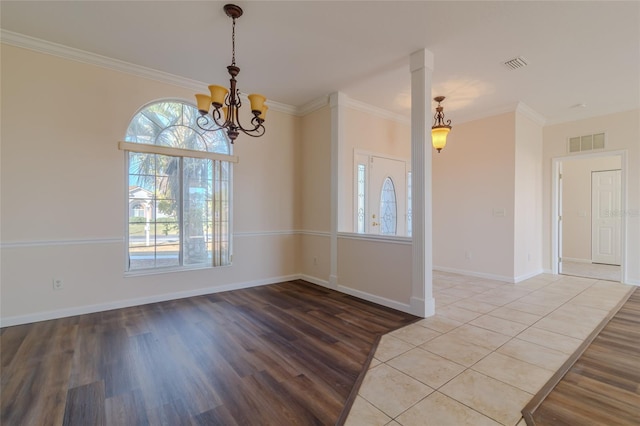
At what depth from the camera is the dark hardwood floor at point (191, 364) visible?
1.80m

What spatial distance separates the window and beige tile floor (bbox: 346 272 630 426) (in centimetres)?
298

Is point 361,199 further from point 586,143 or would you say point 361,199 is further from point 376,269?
point 586,143

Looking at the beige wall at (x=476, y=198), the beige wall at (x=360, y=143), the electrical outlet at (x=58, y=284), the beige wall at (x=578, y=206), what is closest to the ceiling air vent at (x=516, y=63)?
the beige wall at (x=476, y=198)

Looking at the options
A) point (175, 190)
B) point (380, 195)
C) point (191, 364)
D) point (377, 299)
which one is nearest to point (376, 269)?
point (377, 299)

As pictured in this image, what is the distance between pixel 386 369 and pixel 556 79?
14.6 feet

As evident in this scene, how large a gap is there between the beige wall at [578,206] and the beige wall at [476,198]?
3.24m

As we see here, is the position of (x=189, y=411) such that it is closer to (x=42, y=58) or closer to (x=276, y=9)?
(x=276, y=9)

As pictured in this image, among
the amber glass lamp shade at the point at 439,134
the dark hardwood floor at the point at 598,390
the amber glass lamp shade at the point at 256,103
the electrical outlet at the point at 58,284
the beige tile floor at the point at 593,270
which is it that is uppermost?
the amber glass lamp shade at the point at 439,134

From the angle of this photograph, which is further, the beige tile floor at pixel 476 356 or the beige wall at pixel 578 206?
the beige wall at pixel 578 206

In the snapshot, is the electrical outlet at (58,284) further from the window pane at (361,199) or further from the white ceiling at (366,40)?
the window pane at (361,199)

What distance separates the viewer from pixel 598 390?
2020 millimetres

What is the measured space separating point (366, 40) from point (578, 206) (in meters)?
7.24

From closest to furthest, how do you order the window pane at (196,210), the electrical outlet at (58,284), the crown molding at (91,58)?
the crown molding at (91,58)
the electrical outlet at (58,284)
the window pane at (196,210)

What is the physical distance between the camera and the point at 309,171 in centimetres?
519
